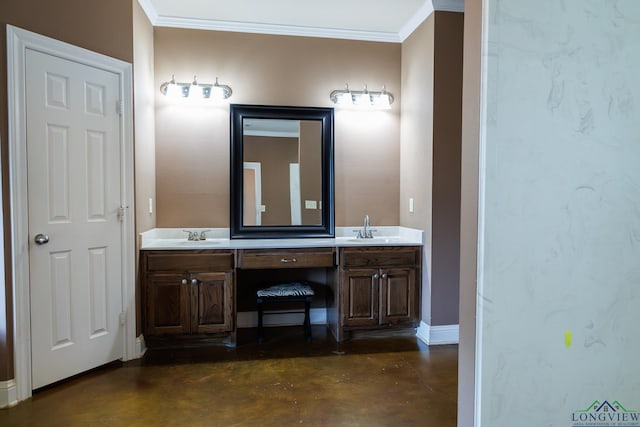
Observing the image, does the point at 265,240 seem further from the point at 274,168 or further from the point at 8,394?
the point at 8,394

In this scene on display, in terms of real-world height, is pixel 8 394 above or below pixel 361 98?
below

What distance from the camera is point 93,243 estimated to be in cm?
262

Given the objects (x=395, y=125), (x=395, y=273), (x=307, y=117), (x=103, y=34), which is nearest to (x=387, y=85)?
(x=395, y=125)

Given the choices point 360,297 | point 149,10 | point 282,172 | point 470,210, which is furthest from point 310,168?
point 470,210

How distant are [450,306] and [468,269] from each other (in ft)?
6.13

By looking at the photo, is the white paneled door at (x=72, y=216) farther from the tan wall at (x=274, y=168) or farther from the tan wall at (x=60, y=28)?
the tan wall at (x=274, y=168)

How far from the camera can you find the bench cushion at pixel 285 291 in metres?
3.16

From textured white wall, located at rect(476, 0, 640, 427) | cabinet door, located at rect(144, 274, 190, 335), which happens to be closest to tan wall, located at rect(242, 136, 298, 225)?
cabinet door, located at rect(144, 274, 190, 335)

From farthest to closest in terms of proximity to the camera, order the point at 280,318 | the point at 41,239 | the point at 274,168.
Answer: the point at 280,318, the point at 274,168, the point at 41,239

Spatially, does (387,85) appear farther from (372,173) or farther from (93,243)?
(93,243)

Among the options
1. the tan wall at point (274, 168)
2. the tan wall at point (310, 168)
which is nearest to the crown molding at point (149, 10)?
the tan wall at point (274, 168)

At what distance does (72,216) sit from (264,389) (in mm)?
1648

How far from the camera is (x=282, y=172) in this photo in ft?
11.6

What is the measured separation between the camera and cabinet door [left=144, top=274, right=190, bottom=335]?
2951 millimetres
